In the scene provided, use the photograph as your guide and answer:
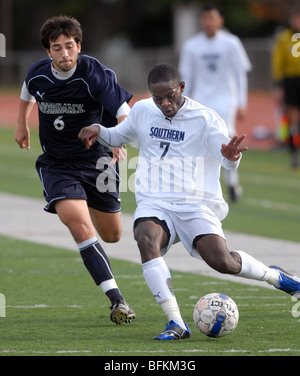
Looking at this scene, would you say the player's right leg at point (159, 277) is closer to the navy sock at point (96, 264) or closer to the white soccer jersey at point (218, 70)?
the navy sock at point (96, 264)

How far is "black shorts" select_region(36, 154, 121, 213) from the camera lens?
7652 millimetres

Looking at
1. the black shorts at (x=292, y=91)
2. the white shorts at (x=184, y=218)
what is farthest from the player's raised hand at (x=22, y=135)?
the black shorts at (x=292, y=91)

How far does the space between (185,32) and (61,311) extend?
40.6 metres

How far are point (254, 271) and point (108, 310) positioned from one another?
141 centimetres

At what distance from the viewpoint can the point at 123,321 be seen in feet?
23.9

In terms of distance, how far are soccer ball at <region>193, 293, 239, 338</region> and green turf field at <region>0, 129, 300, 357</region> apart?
68mm

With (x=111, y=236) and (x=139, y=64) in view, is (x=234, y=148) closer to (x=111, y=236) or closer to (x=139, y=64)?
(x=111, y=236)

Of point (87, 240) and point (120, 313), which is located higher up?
point (87, 240)

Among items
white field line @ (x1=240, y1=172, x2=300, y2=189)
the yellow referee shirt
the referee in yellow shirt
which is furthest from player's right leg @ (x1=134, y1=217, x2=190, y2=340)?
the yellow referee shirt

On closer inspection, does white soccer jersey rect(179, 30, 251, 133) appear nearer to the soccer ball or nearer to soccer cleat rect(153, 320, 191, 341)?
the soccer ball

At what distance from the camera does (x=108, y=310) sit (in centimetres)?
787

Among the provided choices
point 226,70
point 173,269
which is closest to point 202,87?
point 226,70

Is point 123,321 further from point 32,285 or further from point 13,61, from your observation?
point 13,61

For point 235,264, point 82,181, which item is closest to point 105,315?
point 82,181
